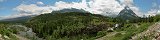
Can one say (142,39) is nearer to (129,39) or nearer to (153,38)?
(153,38)

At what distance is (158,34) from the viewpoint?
36500 millimetres

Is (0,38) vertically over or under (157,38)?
under

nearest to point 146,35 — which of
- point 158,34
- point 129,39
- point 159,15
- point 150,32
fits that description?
point 150,32

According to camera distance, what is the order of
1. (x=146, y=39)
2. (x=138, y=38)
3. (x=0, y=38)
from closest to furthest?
(x=146, y=39), (x=138, y=38), (x=0, y=38)

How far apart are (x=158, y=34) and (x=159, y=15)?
26.2 meters

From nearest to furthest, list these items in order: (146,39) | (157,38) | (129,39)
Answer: (157,38), (146,39), (129,39)

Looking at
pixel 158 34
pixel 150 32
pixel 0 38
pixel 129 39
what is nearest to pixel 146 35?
pixel 150 32

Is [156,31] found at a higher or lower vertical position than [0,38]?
higher

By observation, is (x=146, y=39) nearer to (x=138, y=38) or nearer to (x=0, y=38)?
(x=138, y=38)

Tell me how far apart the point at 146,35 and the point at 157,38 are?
427cm

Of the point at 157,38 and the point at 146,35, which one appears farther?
the point at 146,35

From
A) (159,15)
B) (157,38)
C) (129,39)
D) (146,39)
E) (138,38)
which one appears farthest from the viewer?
(159,15)

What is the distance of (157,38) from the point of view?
35.4 metres

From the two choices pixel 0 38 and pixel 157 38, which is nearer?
pixel 157 38
